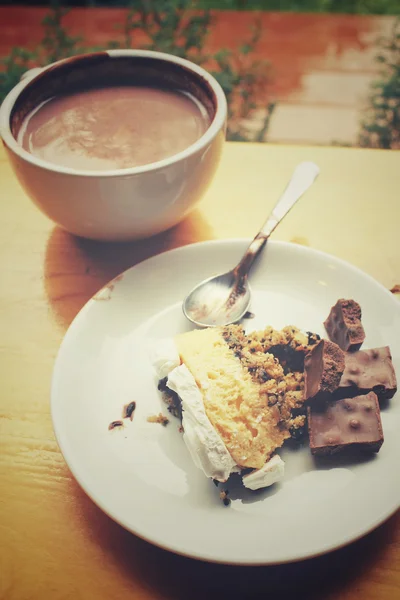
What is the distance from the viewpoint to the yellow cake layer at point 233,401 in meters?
0.75

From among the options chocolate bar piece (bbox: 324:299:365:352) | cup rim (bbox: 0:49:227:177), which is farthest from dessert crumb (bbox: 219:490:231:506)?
cup rim (bbox: 0:49:227:177)

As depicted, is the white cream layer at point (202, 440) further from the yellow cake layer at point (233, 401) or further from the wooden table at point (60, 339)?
the wooden table at point (60, 339)

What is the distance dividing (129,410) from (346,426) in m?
0.33

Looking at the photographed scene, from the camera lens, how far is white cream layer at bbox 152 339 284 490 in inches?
28.3

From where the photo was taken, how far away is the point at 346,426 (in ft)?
2.48

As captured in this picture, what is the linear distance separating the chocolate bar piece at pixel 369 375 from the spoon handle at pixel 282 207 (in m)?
0.27

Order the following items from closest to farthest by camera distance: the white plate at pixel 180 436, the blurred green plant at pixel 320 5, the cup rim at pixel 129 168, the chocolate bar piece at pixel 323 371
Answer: the white plate at pixel 180 436 → the chocolate bar piece at pixel 323 371 → the cup rim at pixel 129 168 → the blurred green plant at pixel 320 5

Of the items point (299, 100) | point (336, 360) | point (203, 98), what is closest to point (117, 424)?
point (336, 360)

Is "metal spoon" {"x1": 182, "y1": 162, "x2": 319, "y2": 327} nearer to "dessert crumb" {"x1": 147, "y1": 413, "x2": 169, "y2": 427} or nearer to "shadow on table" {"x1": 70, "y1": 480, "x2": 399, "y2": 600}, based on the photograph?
"dessert crumb" {"x1": 147, "y1": 413, "x2": 169, "y2": 427}

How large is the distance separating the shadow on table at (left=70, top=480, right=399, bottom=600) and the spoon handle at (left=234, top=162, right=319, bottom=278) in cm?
50

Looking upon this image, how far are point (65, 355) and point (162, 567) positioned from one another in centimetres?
35

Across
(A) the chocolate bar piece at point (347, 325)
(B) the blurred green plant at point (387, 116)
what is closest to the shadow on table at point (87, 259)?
(A) the chocolate bar piece at point (347, 325)

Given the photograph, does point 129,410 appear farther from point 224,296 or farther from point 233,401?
point 224,296

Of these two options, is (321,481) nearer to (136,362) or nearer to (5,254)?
(136,362)
